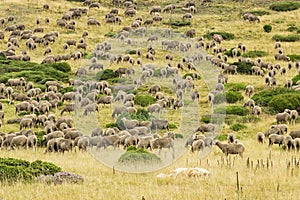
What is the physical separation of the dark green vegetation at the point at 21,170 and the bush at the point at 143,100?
71.1 feet

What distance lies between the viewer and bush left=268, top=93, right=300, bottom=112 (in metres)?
36.9

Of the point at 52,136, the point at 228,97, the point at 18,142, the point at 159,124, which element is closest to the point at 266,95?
the point at 228,97

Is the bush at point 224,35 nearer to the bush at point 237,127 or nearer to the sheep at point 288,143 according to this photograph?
the bush at point 237,127

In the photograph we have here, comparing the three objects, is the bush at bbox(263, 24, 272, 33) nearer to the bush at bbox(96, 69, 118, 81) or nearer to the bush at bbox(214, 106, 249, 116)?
the bush at bbox(96, 69, 118, 81)

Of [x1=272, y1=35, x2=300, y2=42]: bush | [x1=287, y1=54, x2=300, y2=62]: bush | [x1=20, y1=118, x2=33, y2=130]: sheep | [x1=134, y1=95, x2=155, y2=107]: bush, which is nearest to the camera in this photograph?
[x1=20, y1=118, x2=33, y2=130]: sheep

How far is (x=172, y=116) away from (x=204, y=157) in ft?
49.5

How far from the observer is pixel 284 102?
37125mm

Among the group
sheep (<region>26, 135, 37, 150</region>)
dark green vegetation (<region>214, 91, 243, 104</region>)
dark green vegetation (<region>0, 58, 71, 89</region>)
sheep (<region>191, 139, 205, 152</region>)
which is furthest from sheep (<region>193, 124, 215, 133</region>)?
dark green vegetation (<region>0, 58, 71, 89</region>)

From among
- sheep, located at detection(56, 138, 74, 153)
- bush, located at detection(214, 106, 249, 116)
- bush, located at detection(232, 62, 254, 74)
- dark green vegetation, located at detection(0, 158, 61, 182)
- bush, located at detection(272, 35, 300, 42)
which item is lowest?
bush, located at detection(214, 106, 249, 116)

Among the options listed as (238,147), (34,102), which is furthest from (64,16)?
(238,147)

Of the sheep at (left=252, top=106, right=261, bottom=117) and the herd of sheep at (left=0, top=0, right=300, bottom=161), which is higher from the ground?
the herd of sheep at (left=0, top=0, right=300, bottom=161)

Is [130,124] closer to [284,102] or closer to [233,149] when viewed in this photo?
[233,149]

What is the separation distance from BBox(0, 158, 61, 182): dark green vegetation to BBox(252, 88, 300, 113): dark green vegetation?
23.1 metres

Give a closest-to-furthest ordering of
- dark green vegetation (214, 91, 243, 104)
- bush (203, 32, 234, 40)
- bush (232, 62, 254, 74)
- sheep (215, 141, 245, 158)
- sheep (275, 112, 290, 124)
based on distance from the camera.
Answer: sheep (215, 141, 245, 158)
sheep (275, 112, 290, 124)
dark green vegetation (214, 91, 243, 104)
bush (232, 62, 254, 74)
bush (203, 32, 234, 40)
